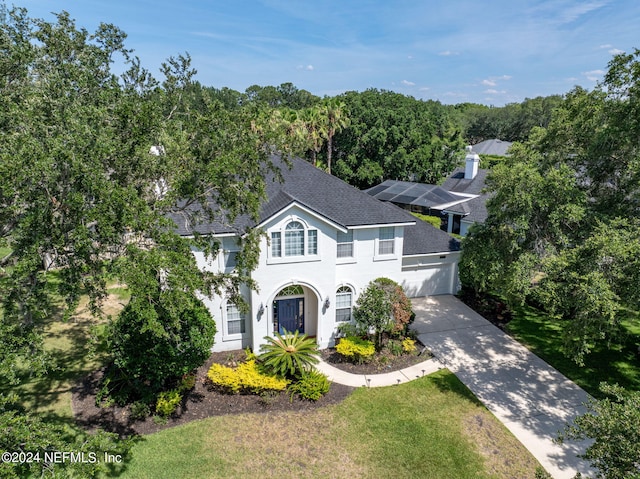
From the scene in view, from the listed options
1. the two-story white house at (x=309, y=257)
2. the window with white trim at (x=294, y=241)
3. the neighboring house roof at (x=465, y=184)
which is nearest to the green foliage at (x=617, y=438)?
the two-story white house at (x=309, y=257)

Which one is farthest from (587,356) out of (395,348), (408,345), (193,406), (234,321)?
(193,406)

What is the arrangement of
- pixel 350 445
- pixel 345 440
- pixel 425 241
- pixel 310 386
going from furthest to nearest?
pixel 425 241 < pixel 310 386 < pixel 345 440 < pixel 350 445

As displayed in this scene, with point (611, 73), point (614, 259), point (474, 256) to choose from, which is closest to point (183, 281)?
point (614, 259)

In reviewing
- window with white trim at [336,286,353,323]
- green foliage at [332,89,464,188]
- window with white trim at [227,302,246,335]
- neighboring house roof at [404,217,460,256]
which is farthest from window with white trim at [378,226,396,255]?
green foliage at [332,89,464,188]

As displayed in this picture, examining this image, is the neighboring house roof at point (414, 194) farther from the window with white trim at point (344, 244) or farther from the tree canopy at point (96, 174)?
the tree canopy at point (96, 174)

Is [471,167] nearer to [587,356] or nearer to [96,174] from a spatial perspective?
[587,356]

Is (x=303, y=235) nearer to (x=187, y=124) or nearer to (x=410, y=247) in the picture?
(x=187, y=124)
